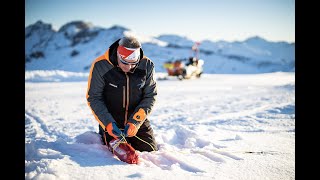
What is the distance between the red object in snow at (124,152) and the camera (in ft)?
7.58

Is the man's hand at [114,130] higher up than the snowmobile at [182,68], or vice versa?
the snowmobile at [182,68]

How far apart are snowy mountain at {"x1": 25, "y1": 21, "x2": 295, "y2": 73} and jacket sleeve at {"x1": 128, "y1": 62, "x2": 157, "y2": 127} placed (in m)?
40.0

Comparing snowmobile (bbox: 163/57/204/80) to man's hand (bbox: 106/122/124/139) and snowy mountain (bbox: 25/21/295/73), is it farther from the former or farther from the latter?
snowy mountain (bbox: 25/21/295/73)

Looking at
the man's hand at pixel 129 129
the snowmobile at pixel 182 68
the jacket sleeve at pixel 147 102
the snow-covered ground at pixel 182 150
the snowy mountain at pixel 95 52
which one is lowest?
the snow-covered ground at pixel 182 150

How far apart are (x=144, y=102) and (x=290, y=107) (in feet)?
16.0

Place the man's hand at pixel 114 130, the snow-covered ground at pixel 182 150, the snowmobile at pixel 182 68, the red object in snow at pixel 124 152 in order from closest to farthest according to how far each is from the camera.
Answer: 1. the snow-covered ground at pixel 182 150
2. the red object in snow at pixel 124 152
3. the man's hand at pixel 114 130
4. the snowmobile at pixel 182 68

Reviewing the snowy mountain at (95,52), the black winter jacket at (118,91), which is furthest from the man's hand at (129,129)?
the snowy mountain at (95,52)

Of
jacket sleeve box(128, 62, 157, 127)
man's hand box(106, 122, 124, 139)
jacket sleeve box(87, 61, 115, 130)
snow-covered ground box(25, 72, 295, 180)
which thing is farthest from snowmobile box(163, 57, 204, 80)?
man's hand box(106, 122, 124, 139)

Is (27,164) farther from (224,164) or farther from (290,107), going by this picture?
(290,107)

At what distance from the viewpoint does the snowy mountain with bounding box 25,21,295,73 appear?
55763mm

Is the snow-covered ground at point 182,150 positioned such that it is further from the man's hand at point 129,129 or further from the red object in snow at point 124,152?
the man's hand at point 129,129

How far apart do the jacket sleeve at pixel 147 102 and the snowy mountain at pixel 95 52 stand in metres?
40.0

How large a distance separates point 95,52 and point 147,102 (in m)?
59.7
